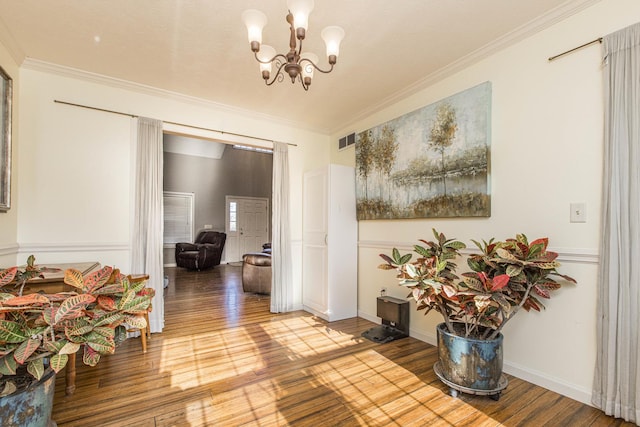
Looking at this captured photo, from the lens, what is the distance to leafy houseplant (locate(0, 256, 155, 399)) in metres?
1.05

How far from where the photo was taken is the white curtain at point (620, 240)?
1737mm

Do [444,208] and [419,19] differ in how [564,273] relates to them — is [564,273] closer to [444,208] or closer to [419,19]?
[444,208]

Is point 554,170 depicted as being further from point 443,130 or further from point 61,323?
point 61,323

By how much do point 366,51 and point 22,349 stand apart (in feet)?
9.27

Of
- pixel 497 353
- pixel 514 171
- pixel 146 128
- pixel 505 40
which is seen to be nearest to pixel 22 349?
pixel 497 353

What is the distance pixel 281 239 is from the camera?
4062mm

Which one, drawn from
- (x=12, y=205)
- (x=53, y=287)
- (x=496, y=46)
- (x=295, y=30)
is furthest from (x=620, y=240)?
(x=12, y=205)

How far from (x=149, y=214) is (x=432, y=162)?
10.1 feet

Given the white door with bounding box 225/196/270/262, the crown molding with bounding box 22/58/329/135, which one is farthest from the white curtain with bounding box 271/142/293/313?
the white door with bounding box 225/196/270/262

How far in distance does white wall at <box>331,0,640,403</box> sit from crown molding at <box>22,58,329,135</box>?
2587 millimetres

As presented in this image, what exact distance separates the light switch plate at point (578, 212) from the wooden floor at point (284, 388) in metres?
1.23

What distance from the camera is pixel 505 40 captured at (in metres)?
→ 2.37

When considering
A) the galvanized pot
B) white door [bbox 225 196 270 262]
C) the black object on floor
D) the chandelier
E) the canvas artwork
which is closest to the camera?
the chandelier

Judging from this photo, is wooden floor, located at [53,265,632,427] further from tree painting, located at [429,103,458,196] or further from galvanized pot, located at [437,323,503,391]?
tree painting, located at [429,103,458,196]
